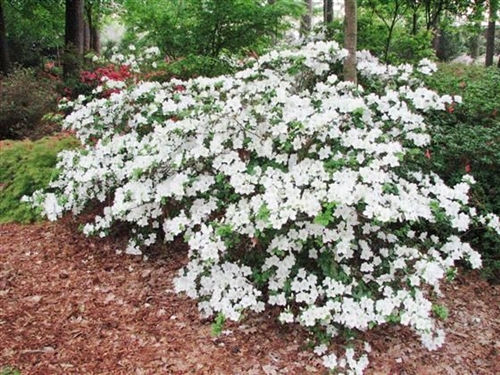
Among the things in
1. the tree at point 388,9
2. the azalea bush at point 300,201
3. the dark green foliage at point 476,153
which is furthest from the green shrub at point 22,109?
the dark green foliage at point 476,153

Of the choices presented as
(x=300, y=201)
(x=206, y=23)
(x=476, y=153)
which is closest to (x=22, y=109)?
(x=206, y=23)

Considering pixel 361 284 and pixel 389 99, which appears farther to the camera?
pixel 389 99

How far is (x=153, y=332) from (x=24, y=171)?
306cm

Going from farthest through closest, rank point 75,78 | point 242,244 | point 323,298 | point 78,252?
point 75,78 → point 78,252 → point 242,244 → point 323,298

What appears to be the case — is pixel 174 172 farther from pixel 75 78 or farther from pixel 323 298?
pixel 75 78

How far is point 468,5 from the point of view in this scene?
6441 mm

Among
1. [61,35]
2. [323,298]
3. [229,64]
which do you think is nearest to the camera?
[323,298]

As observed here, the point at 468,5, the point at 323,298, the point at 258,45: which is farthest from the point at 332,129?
the point at 468,5

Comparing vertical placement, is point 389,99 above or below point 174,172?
above

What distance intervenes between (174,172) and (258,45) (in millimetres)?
3816

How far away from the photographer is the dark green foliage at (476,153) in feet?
12.6

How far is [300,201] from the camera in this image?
244cm

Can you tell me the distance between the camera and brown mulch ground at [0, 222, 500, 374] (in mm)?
2709

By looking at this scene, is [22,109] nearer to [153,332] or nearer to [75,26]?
[75,26]
